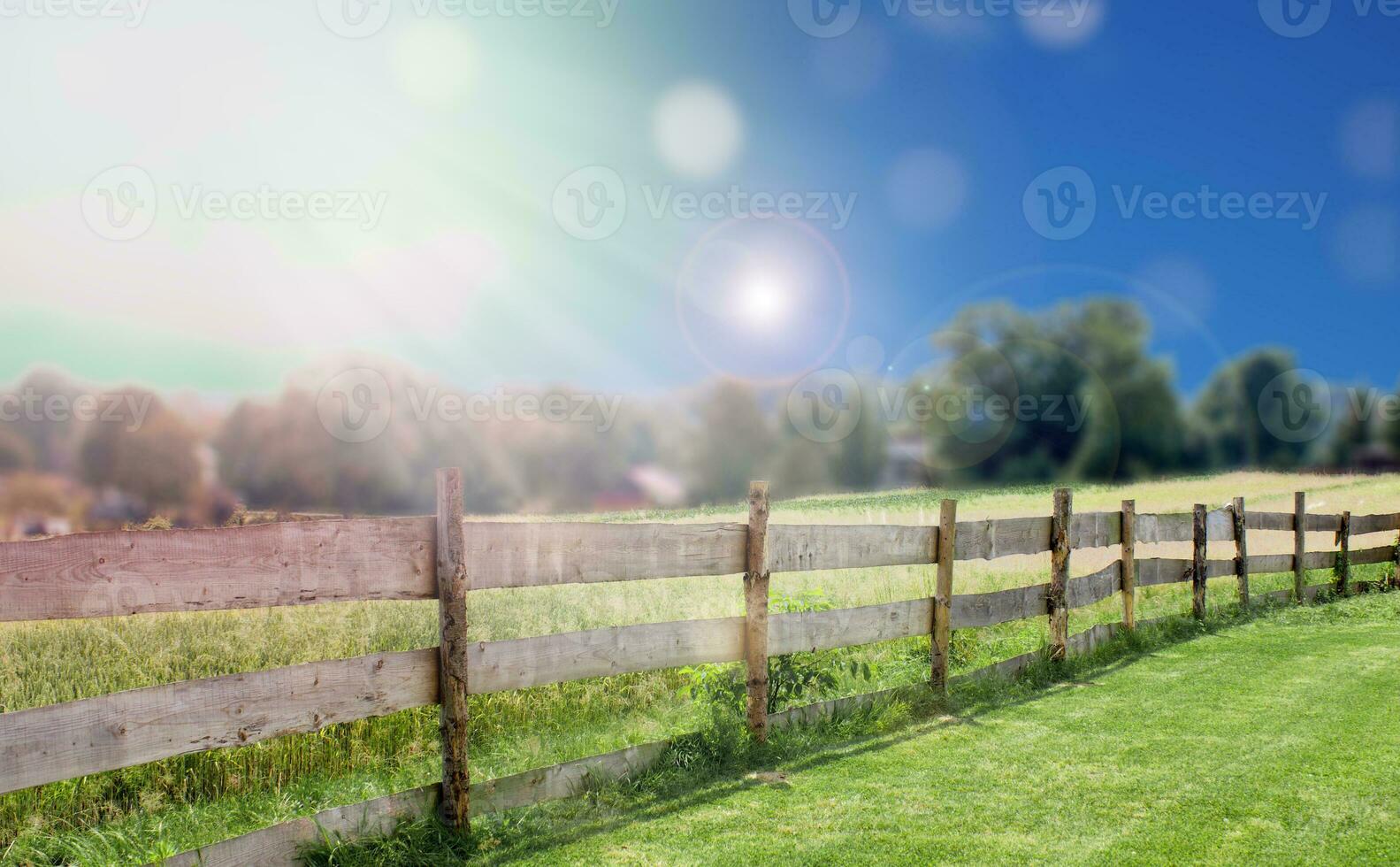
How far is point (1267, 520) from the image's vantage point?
1348 cm

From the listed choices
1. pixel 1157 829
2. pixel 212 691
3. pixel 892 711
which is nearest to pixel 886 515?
pixel 892 711

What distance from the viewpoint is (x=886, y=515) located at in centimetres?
2831

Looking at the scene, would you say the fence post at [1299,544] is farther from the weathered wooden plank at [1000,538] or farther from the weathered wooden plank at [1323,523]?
the weathered wooden plank at [1000,538]

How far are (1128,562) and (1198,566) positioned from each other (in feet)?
6.73

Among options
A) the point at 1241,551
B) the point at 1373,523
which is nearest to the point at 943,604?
the point at 1241,551

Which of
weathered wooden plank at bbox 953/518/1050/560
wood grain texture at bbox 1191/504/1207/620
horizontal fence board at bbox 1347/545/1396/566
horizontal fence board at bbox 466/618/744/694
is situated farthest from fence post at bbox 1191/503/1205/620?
horizontal fence board at bbox 466/618/744/694

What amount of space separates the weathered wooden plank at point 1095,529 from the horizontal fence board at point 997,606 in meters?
0.66

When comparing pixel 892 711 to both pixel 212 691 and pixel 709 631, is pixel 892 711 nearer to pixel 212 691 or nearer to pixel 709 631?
pixel 709 631

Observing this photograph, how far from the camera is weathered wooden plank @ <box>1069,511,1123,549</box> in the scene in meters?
9.14

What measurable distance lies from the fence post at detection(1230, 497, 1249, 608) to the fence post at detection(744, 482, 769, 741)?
30.4ft

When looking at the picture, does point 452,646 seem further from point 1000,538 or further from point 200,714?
point 1000,538

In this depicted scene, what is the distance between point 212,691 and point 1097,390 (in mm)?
61312

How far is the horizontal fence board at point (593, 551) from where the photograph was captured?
4.72 metres

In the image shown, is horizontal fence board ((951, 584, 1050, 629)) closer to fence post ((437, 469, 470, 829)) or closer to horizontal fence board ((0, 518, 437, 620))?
Answer: fence post ((437, 469, 470, 829))
